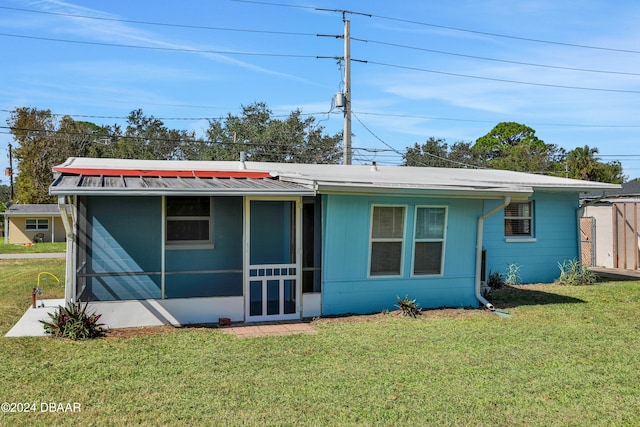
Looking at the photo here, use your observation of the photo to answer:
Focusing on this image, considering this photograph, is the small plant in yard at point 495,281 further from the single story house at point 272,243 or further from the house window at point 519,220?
the single story house at point 272,243

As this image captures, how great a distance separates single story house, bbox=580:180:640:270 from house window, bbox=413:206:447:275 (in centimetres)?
860

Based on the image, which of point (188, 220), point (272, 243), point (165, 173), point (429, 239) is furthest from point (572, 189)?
point (165, 173)

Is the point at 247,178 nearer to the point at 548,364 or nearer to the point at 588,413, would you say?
the point at 548,364

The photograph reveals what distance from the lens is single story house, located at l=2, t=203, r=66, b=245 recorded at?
115 ft

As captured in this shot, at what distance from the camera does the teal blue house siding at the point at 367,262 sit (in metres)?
9.70

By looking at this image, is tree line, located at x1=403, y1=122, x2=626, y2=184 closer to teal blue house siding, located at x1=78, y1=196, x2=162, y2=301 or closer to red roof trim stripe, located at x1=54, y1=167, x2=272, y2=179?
red roof trim stripe, located at x1=54, y1=167, x2=272, y2=179

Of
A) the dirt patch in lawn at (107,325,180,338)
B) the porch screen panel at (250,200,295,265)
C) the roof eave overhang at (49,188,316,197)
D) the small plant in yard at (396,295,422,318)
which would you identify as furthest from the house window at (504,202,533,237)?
the dirt patch in lawn at (107,325,180,338)

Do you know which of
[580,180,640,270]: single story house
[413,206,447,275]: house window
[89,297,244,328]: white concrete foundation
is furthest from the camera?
[580,180,640,270]: single story house

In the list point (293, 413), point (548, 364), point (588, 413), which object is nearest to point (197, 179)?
point (293, 413)

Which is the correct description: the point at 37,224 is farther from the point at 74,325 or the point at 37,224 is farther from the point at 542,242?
the point at 542,242

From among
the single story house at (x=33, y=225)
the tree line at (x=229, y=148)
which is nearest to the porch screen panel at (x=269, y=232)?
the tree line at (x=229, y=148)

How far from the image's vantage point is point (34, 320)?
29.7 ft

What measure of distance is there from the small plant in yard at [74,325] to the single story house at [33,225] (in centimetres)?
2927

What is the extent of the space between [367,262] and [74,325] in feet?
15.6
